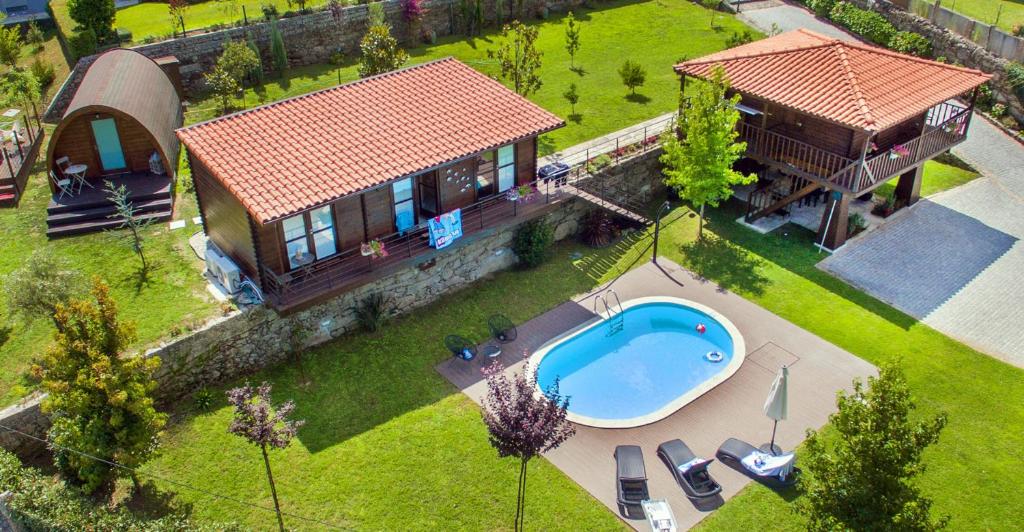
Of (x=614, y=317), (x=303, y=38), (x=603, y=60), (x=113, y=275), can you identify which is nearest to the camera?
(x=113, y=275)

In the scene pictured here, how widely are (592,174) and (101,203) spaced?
55.0 ft

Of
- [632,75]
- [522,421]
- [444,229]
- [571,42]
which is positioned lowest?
[522,421]

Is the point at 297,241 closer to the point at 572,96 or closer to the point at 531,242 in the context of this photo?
the point at 531,242

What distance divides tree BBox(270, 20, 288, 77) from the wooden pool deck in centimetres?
1947

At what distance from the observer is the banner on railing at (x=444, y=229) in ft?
79.5

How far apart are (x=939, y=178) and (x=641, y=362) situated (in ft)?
57.0

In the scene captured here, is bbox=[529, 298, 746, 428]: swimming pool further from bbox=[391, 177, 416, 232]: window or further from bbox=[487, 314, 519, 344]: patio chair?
bbox=[391, 177, 416, 232]: window

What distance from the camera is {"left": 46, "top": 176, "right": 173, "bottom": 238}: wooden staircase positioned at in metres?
26.1

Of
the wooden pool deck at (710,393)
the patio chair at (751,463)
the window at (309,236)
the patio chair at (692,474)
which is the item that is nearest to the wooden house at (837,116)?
the wooden pool deck at (710,393)

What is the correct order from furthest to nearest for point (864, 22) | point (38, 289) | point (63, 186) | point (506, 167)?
point (864, 22), point (63, 186), point (506, 167), point (38, 289)

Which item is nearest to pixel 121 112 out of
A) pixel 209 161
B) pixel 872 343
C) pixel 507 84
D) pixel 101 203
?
pixel 101 203

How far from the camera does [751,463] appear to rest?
19.8 m

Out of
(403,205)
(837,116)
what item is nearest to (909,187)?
(837,116)

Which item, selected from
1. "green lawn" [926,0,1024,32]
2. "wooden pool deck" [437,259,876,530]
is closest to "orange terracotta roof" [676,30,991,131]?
"wooden pool deck" [437,259,876,530]
